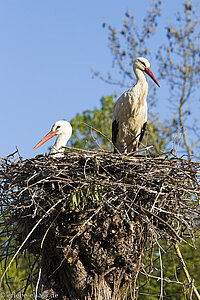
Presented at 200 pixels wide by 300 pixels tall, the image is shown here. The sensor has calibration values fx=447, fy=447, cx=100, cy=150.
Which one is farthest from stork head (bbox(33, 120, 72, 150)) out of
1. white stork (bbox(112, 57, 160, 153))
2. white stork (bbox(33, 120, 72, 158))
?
white stork (bbox(112, 57, 160, 153))

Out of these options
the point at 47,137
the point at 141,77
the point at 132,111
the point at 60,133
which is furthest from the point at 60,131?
the point at 141,77

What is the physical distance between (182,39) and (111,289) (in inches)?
395

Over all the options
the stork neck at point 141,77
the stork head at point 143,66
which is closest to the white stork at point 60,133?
the stork neck at point 141,77

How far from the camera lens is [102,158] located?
392cm

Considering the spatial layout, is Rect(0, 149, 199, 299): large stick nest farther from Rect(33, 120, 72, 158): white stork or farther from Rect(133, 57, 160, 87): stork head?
Rect(133, 57, 160, 87): stork head

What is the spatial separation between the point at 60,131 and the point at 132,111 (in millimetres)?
1323

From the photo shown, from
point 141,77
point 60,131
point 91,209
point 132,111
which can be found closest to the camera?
point 91,209

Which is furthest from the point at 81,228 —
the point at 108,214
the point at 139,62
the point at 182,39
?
the point at 182,39

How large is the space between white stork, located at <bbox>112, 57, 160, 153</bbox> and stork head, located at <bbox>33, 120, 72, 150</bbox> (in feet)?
3.60

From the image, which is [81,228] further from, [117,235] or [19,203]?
[19,203]

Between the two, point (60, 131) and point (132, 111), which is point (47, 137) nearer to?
point (60, 131)

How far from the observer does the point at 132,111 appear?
6.25 m

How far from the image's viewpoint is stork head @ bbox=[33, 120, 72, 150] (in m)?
Answer: 5.34

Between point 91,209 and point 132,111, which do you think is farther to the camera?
point 132,111
